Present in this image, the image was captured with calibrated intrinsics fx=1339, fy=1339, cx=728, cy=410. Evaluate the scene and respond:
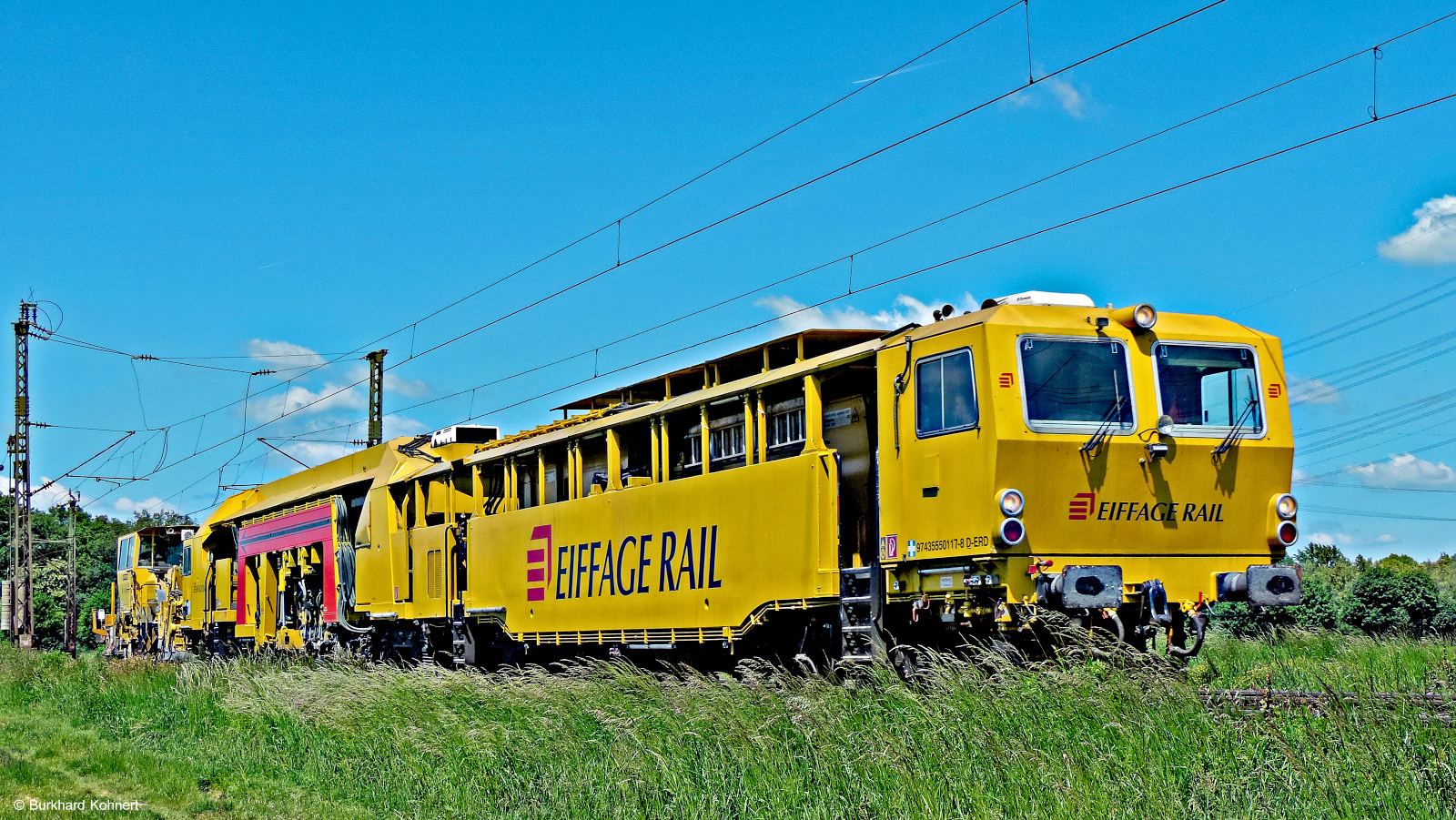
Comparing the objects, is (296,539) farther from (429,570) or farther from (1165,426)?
(1165,426)

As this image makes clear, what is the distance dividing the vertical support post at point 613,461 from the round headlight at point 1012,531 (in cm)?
564

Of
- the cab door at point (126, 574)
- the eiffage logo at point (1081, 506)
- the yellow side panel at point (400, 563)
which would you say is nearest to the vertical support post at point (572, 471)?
the yellow side panel at point (400, 563)

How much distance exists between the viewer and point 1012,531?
34.6 feet

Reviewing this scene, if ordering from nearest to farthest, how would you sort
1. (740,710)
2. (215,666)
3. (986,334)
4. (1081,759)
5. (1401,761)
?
(1401,761), (1081,759), (740,710), (986,334), (215,666)

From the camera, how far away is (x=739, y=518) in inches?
499

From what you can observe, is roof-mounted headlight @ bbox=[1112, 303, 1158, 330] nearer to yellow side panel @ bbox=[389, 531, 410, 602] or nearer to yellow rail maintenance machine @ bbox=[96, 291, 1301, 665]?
yellow rail maintenance machine @ bbox=[96, 291, 1301, 665]

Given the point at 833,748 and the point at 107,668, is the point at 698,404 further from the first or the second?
the point at 107,668

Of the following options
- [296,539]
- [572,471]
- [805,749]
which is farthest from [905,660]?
[296,539]

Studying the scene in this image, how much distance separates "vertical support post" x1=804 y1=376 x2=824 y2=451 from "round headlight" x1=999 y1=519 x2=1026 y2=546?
199 centimetres

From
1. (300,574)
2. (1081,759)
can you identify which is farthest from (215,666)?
(1081,759)

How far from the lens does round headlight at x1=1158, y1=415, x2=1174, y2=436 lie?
11242 mm

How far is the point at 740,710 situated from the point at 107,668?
60.7 feet

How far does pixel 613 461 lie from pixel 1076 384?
19.2ft

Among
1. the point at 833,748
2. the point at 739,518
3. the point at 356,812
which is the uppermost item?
the point at 739,518
